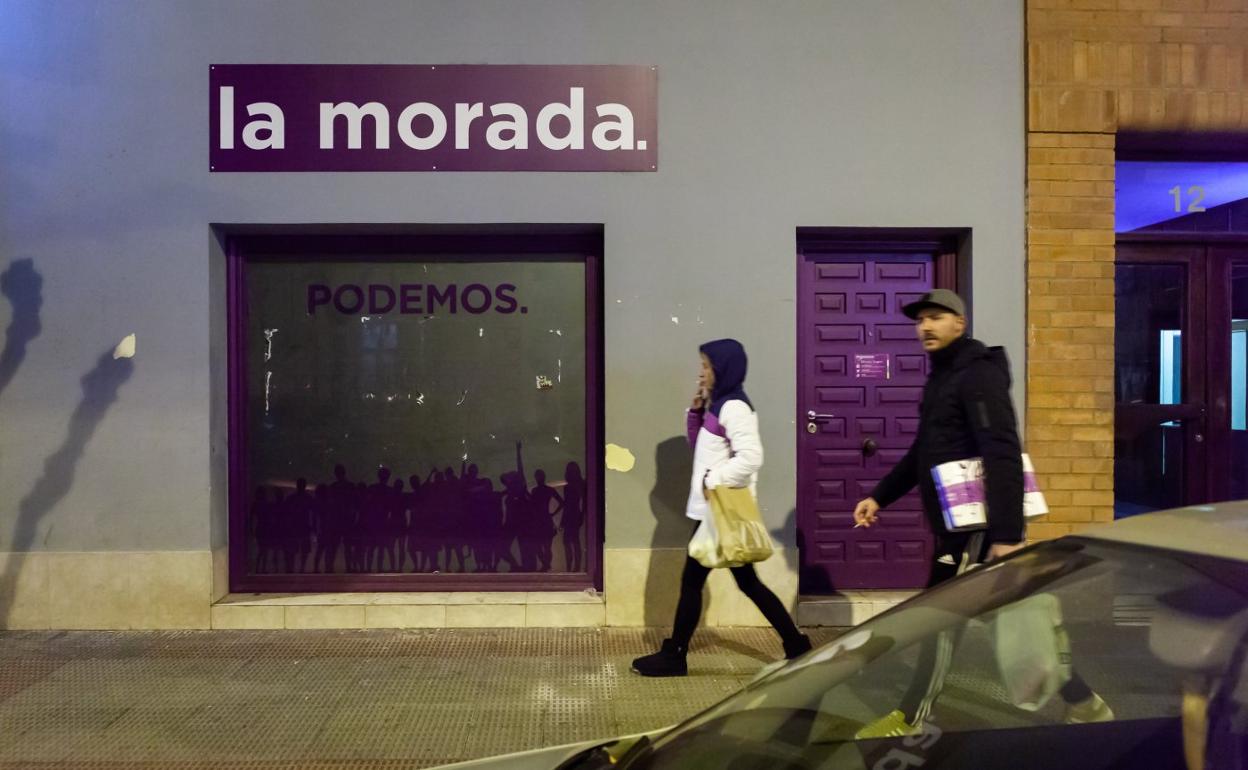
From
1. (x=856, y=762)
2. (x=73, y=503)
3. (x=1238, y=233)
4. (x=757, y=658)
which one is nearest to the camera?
(x=856, y=762)

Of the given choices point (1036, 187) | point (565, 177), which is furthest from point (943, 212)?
point (565, 177)

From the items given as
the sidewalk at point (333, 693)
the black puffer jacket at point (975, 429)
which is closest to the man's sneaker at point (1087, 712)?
the black puffer jacket at point (975, 429)

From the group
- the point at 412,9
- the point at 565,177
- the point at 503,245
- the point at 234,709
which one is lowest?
the point at 234,709

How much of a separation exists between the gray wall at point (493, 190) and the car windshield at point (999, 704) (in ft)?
10.3

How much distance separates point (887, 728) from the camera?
7.41 feet

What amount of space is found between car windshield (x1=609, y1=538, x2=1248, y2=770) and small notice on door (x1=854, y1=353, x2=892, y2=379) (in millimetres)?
3352

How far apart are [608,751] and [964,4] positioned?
5476mm

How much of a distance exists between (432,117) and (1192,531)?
5.05 m

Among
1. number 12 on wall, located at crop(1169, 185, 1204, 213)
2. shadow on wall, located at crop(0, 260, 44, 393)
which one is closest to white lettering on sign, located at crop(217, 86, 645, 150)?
shadow on wall, located at crop(0, 260, 44, 393)

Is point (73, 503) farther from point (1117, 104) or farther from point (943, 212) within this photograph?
point (1117, 104)

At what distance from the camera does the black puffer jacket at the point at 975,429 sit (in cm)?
347

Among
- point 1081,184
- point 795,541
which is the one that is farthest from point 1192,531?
point 1081,184

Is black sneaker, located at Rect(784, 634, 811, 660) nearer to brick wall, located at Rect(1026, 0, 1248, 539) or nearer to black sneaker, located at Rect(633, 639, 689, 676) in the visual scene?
black sneaker, located at Rect(633, 639, 689, 676)

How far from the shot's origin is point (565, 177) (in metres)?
5.82
